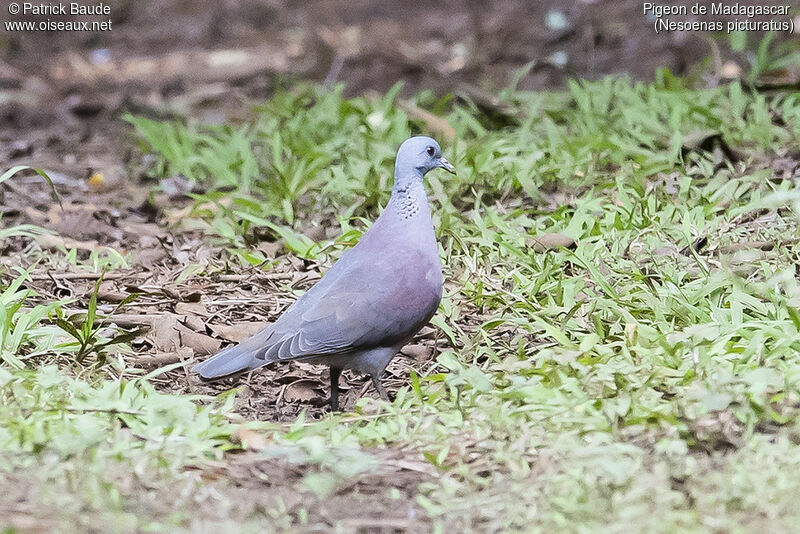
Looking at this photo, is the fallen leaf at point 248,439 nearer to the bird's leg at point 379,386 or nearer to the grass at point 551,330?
the grass at point 551,330

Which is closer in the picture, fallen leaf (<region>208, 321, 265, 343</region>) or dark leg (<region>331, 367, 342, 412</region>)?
dark leg (<region>331, 367, 342, 412</region>)

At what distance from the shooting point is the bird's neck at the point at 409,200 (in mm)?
4039

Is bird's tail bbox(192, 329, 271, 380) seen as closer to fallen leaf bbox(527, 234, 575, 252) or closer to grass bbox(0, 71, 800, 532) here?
grass bbox(0, 71, 800, 532)

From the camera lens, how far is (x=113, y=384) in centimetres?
356

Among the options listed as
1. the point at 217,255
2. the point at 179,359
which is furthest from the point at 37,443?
the point at 217,255

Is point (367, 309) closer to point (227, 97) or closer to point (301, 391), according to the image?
point (301, 391)

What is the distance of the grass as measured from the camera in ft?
9.57

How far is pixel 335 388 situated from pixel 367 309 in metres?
0.39

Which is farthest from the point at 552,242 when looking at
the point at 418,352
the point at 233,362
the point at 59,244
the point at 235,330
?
the point at 59,244

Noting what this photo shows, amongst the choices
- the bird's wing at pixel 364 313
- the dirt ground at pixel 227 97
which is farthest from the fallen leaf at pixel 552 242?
the bird's wing at pixel 364 313

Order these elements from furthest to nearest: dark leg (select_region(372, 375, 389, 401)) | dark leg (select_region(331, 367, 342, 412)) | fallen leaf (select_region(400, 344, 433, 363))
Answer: fallen leaf (select_region(400, 344, 433, 363)), dark leg (select_region(331, 367, 342, 412)), dark leg (select_region(372, 375, 389, 401))

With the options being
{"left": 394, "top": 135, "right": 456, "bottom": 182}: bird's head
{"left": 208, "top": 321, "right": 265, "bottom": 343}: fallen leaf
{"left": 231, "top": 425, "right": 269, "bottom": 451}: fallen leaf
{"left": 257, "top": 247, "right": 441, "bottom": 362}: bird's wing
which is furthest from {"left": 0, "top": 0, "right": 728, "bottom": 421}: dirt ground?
{"left": 394, "top": 135, "right": 456, "bottom": 182}: bird's head

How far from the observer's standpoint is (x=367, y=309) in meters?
3.84

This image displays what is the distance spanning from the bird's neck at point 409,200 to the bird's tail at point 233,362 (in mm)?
703
